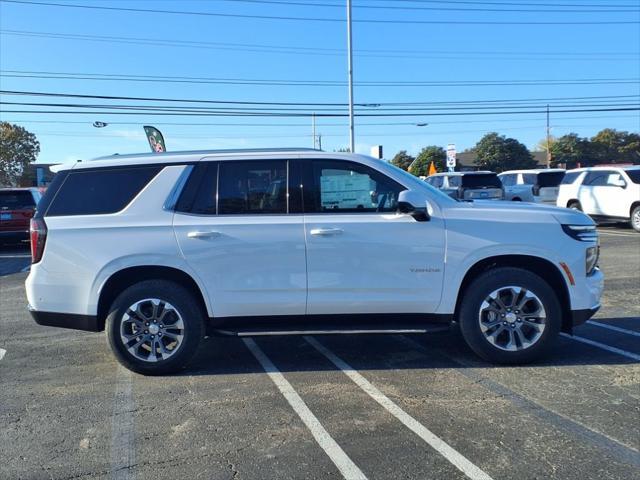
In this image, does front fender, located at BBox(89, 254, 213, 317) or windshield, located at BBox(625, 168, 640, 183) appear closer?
front fender, located at BBox(89, 254, 213, 317)

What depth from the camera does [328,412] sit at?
4164 mm

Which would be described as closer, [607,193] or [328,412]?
[328,412]

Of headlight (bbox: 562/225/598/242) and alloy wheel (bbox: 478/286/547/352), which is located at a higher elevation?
headlight (bbox: 562/225/598/242)

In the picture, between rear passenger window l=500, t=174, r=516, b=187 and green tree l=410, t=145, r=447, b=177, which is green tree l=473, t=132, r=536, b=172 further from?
rear passenger window l=500, t=174, r=516, b=187

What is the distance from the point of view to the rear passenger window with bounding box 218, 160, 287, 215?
16.5 ft

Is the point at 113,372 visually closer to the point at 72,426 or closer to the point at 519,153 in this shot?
the point at 72,426

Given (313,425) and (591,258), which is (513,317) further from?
(313,425)

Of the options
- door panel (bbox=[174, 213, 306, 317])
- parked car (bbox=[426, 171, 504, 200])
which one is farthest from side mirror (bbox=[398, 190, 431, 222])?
parked car (bbox=[426, 171, 504, 200])

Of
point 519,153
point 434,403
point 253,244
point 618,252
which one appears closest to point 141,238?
point 253,244

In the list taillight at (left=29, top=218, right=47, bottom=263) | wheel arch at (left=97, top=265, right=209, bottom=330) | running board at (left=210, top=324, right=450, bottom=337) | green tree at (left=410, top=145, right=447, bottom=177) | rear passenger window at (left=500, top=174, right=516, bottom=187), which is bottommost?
running board at (left=210, top=324, right=450, bottom=337)

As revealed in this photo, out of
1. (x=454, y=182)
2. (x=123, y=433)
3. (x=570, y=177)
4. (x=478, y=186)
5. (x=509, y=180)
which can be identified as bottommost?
(x=123, y=433)

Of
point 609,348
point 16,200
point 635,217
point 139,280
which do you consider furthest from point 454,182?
point 139,280

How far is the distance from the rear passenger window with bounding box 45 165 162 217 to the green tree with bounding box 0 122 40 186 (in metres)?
68.8

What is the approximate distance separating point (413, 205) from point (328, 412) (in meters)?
1.85
